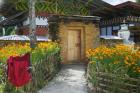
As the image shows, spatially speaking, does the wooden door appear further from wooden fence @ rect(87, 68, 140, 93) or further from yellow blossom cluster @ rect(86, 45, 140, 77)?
wooden fence @ rect(87, 68, 140, 93)

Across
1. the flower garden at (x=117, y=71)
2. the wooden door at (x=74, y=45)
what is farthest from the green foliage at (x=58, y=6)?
the flower garden at (x=117, y=71)

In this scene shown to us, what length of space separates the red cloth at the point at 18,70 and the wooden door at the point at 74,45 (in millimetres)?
10001

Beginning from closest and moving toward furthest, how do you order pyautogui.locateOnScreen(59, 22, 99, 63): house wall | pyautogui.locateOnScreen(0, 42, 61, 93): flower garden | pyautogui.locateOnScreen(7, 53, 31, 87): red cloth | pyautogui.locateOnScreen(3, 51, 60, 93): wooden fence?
1. pyautogui.locateOnScreen(7, 53, 31, 87): red cloth
2. pyautogui.locateOnScreen(0, 42, 61, 93): flower garden
3. pyautogui.locateOnScreen(3, 51, 60, 93): wooden fence
4. pyautogui.locateOnScreen(59, 22, 99, 63): house wall

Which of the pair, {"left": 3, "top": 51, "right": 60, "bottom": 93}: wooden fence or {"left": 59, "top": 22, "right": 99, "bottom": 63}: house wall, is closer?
{"left": 3, "top": 51, "right": 60, "bottom": 93}: wooden fence

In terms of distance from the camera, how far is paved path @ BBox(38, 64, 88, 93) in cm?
1432

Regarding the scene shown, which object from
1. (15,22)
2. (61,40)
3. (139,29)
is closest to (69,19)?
(61,40)

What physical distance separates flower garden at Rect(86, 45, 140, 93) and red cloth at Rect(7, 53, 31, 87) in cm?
252

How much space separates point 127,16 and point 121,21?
0.74 m

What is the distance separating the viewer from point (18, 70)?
1189 cm

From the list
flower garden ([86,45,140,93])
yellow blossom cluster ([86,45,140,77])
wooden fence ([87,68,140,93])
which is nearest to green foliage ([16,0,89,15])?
yellow blossom cluster ([86,45,140,77])

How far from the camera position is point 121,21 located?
1159 inches

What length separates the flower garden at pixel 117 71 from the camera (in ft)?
38.4

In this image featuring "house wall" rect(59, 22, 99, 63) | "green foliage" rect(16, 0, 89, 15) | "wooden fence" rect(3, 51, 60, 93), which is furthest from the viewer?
"green foliage" rect(16, 0, 89, 15)

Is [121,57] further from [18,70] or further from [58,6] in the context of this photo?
[58,6]
